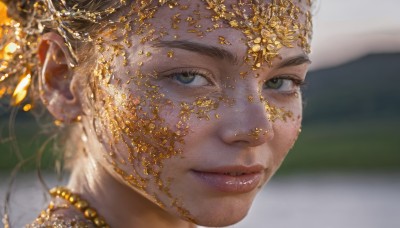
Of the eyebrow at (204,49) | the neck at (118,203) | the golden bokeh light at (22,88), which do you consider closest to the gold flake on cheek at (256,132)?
the eyebrow at (204,49)

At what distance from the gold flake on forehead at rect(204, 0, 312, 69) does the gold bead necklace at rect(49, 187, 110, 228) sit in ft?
2.44

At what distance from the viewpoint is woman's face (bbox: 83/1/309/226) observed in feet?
7.62

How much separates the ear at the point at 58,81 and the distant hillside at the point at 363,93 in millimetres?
15318

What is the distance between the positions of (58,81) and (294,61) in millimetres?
802

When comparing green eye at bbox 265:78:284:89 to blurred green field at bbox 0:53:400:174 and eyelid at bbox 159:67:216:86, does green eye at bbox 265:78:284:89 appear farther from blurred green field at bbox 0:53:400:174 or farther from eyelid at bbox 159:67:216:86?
blurred green field at bbox 0:53:400:174

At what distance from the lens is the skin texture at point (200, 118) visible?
7.61 feet

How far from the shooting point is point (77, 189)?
2760 millimetres

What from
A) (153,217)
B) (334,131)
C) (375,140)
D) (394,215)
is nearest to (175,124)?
(153,217)

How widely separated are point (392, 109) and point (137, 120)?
20613 mm

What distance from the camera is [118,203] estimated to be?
2.63 meters

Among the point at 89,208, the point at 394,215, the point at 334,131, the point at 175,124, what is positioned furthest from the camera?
the point at 334,131

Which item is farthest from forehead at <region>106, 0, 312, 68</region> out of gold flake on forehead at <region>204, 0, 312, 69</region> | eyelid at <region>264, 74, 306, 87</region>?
eyelid at <region>264, 74, 306, 87</region>

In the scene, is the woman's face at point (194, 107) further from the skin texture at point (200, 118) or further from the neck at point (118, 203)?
the neck at point (118, 203)

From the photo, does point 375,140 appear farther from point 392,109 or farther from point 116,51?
point 116,51
